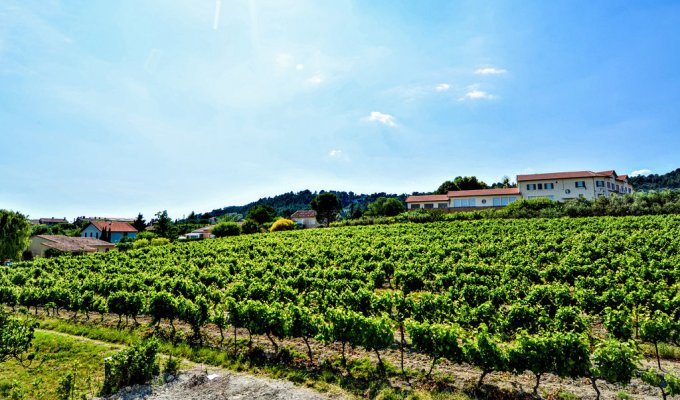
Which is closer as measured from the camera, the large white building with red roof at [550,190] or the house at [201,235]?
the large white building with red roof at [550,190]

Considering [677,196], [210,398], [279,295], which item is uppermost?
[677,196]

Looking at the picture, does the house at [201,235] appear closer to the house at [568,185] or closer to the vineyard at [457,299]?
the vineyard at [457,299]

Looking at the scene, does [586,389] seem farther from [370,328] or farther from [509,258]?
[509,258]

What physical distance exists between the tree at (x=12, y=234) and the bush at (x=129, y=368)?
50706 mm

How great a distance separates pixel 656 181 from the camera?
145000mm

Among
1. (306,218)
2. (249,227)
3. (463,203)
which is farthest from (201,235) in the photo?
(463,203)

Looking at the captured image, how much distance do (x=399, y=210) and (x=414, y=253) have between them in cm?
4374

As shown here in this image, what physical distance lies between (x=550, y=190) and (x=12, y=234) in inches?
3281

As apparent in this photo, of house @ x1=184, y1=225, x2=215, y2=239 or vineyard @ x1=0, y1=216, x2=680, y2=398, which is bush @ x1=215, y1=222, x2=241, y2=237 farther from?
vineyard @ x1=0, y1=216, x2=680, y2=398

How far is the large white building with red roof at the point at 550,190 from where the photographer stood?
5769 cm

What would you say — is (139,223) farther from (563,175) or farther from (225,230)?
(563,175)

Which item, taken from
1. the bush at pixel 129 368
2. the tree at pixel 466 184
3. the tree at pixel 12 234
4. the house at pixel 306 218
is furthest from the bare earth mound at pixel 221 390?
the house at pixel 306 218

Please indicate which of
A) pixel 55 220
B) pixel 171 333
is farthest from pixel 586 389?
pixel 55 220

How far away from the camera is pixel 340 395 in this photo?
905 cm
